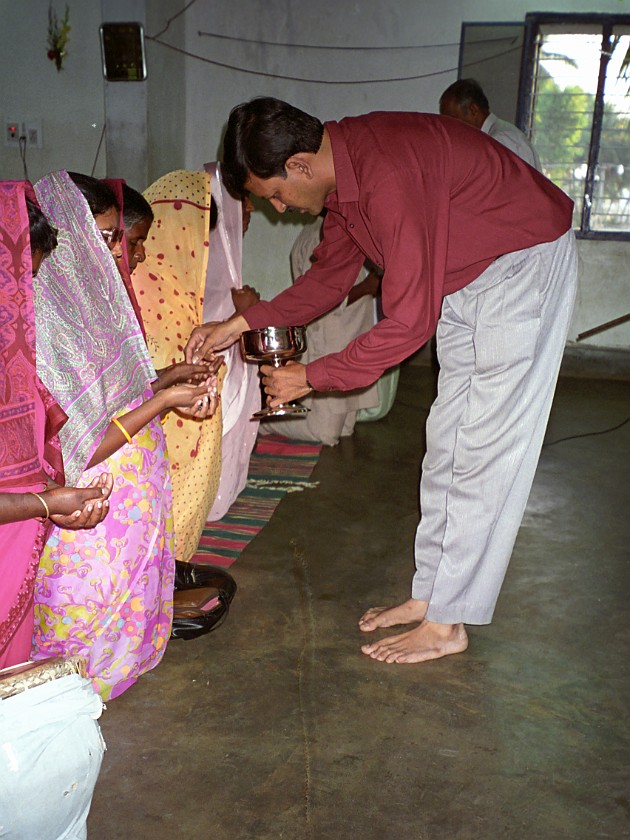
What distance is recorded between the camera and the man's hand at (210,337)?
2664mm

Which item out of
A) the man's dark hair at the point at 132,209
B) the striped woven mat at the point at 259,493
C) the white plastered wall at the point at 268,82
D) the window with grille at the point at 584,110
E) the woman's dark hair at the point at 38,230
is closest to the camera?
the woman's dark hair at the point at 38,230

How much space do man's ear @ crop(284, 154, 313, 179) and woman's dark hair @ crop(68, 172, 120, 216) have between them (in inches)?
26.1

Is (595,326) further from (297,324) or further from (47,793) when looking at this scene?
(47,793)

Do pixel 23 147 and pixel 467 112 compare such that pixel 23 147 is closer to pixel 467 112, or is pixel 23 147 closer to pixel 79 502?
pixel 467 112

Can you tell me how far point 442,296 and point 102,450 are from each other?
0.98m

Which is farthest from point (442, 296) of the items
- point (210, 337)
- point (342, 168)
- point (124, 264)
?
point (124, 264)

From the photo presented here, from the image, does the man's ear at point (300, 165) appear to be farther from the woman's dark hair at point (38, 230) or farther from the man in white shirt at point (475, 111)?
the man in white shirt at point (475, 111)

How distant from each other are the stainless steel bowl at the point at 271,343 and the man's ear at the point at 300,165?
19.7 inches

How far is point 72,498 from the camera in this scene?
1627mm

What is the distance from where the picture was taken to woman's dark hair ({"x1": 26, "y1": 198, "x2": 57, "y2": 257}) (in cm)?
174

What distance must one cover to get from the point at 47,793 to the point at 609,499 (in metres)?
3.24

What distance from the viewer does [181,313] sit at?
3096 millimetres

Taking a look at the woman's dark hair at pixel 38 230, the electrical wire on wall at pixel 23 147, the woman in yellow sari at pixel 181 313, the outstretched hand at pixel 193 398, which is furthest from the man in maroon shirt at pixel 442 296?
the electrical wire on wall at pixel 23 147

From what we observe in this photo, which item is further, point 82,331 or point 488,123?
point 488,123
